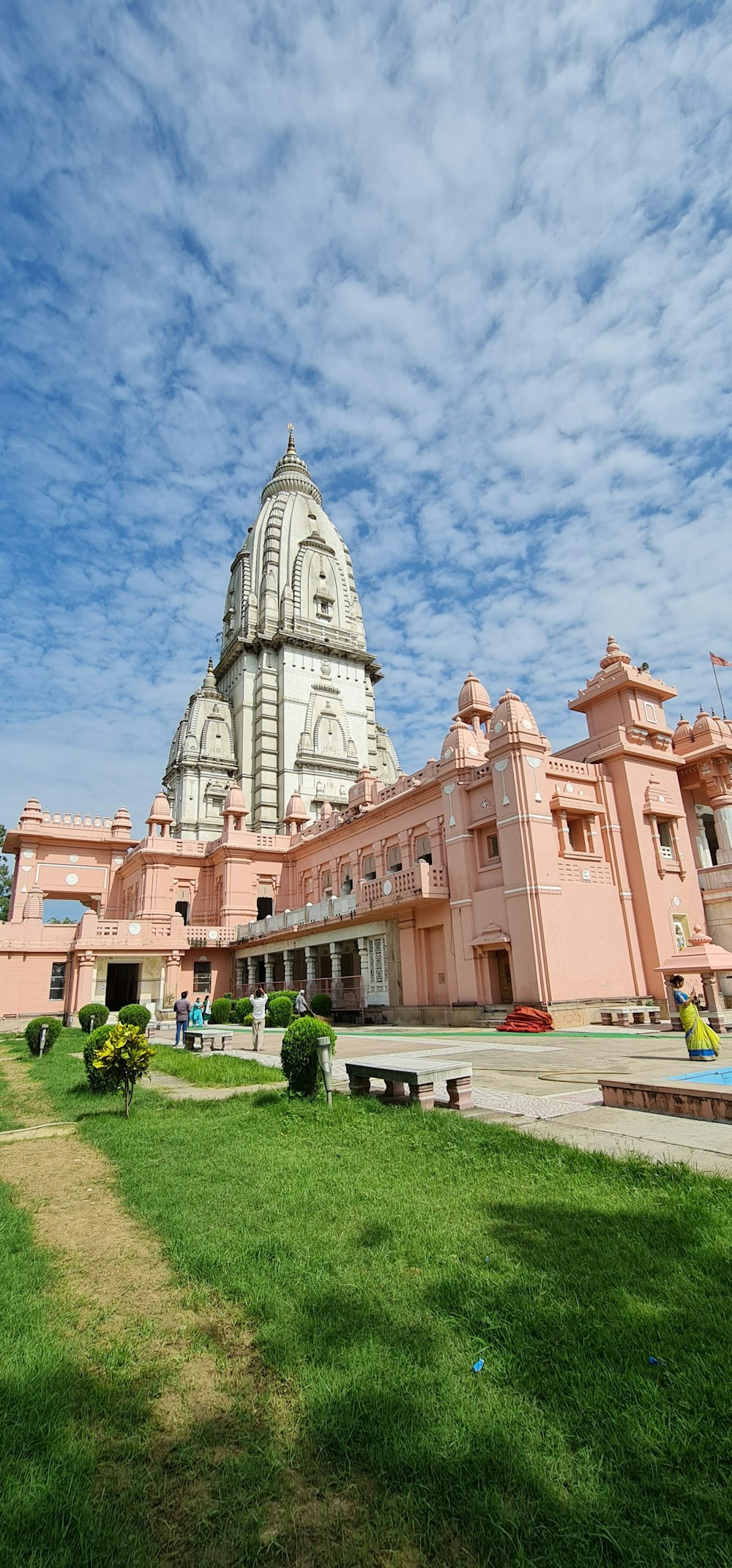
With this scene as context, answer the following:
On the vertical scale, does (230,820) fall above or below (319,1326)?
above

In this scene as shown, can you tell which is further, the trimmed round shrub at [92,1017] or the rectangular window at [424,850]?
the rectangular window at [424,850]

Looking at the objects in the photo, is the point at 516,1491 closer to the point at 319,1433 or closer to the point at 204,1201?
the point at 319,1433

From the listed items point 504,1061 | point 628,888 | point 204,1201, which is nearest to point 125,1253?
point 204,1201

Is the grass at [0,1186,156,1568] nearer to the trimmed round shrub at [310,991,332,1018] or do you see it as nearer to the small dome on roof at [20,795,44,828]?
the trimmed round shrub at [310,991,332,1018]

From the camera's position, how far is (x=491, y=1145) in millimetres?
6348

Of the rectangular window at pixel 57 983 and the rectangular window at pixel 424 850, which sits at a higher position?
the rectangular window at pixel 424 850

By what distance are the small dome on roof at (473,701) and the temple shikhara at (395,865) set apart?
0.26 ft

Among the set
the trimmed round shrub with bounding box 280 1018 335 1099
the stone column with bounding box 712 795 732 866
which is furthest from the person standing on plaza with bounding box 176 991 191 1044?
the stone column with bounding box 712 795 732 866

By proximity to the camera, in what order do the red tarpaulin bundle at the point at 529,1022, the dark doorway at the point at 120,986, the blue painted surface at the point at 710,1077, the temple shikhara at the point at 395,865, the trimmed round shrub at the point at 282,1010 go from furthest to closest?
the dark doorway at the point at 120,986 < the temple shikhara at the point at 395,865 < the trimmed round shrub at the point at 282,1010 < the red tarpaulin bundle at the point at 529,1022 < the blue painted surface at the point at 710,1077

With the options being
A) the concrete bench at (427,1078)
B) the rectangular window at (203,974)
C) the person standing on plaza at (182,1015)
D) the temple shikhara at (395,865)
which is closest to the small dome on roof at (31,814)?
the temple shikhara at (395,865)

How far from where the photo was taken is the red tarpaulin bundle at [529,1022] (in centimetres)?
1997

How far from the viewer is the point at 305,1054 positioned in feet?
30.9

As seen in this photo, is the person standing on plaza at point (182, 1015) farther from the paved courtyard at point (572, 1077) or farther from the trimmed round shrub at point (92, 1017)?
the trimmed round shrub at point (92, 1017)

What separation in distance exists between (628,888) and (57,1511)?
2433 cm
